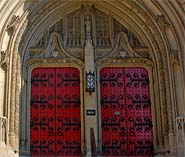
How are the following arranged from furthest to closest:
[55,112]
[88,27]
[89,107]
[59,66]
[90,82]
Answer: [88,27] → [59,66] → [55,112] → [90,82] → [89,107]

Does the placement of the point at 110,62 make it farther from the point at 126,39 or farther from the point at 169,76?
the point at 169,76

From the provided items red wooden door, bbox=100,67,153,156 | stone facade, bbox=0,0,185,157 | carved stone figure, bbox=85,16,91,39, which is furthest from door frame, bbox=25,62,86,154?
carved stone figure, bbox=85,16,91,39

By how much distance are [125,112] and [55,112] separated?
202 centimetres

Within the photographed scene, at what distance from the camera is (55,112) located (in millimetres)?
15219

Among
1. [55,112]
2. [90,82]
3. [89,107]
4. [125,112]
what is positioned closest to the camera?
[89,107]

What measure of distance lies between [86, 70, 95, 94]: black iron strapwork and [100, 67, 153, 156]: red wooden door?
1.65 feet

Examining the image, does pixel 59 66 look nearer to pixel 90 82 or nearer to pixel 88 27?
pixel 90 82

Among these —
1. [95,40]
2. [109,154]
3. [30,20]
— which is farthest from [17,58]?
[109,154]

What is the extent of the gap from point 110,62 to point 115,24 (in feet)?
4.53

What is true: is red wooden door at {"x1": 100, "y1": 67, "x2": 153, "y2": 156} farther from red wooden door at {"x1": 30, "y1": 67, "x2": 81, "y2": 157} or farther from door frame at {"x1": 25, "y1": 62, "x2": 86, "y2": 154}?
red wooden door at {"x1": 30, "y1": 67, "x2": 81, "y2": 157}

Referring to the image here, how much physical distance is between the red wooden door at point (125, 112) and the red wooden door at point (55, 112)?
804 mm

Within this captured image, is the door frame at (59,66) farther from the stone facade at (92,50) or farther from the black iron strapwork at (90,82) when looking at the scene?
the black iron strapwork at (90,82)

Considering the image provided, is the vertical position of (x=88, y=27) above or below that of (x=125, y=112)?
above

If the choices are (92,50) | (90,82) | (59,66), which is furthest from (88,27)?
(90,82)
